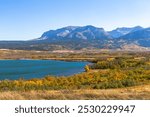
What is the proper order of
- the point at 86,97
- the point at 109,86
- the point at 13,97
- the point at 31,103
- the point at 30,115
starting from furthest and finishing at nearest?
the point at 109,86, the point at 86,97, the point at 13,97, the point at 31,103, the point at 30,115

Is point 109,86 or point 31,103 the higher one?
point 31,103

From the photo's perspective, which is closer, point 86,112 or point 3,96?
point 86,112

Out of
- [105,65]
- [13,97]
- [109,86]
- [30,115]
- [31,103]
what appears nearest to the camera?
[30,115]

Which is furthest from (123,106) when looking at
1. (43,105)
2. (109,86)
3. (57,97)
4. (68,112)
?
(109,86)

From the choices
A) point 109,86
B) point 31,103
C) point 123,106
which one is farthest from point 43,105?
point 109,86

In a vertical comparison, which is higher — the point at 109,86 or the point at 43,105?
the point at 43,105

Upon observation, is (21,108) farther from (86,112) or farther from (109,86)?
(109,86)

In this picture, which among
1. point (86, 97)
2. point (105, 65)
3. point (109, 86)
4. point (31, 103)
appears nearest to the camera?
point (31, 103)

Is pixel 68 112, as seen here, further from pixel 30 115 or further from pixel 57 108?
pixel 30 115

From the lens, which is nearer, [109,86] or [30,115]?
[30,115]
